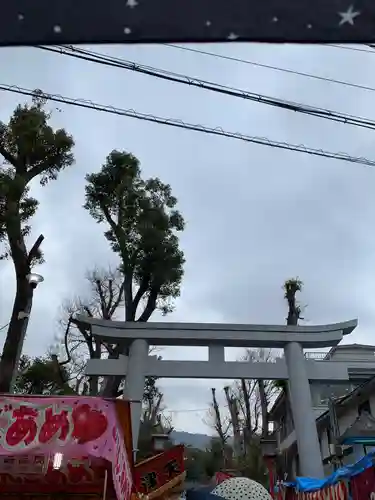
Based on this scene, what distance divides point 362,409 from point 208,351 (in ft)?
18.9

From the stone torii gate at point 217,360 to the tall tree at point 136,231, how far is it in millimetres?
3352

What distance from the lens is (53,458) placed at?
666 centimetres

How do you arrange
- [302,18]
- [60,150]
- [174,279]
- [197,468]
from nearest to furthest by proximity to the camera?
1. [302,18]
2. [60,150]
3. [174,279]
4. [197,468]

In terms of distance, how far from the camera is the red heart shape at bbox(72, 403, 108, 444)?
585cm

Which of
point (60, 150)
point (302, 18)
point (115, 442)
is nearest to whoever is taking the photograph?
point (302, 18)

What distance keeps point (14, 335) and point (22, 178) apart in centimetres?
400

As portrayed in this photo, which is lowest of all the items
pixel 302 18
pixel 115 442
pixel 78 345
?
pixel 115 442

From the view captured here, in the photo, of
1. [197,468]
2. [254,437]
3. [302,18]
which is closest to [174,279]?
[302,18]

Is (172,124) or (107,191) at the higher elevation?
(107,191)

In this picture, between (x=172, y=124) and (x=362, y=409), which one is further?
(x=362, y=409)

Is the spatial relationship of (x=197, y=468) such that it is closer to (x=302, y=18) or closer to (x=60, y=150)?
(x=60, y=150)

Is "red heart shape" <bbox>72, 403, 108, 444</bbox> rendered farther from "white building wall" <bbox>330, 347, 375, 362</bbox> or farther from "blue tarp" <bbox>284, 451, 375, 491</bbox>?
"white building wall" <bbox>330, 347, 375, 362</bbox>

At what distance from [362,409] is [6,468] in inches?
475

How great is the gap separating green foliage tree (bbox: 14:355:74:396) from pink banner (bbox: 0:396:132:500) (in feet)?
41.3
